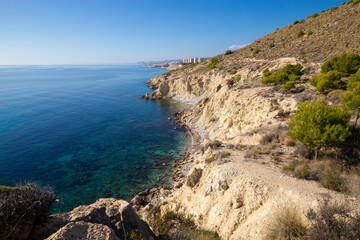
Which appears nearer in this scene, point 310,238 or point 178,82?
point 310,238

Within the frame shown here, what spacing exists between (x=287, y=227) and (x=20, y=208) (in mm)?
8365

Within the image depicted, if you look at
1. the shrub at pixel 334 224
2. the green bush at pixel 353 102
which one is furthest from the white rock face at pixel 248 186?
the green bush at pixel 353 102

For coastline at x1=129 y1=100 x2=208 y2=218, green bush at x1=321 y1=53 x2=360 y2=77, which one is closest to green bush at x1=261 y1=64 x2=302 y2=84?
green bush at x1=321 y1=53 x2=360 y2=77

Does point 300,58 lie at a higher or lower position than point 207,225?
higher

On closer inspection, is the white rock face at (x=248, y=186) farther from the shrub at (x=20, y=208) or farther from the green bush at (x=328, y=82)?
the shrub at (x=20, y=208)

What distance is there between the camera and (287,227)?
5625mm

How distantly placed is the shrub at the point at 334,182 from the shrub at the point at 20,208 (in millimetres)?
11113

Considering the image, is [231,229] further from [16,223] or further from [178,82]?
[178,82]

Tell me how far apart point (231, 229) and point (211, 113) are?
975 inches

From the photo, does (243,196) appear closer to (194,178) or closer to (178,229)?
(178,229)

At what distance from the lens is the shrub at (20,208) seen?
506 centimetres

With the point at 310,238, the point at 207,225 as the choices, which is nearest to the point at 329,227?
the point at 310,238

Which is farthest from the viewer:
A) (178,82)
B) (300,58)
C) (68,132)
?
(178,82)

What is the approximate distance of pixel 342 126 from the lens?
9.50 metres
